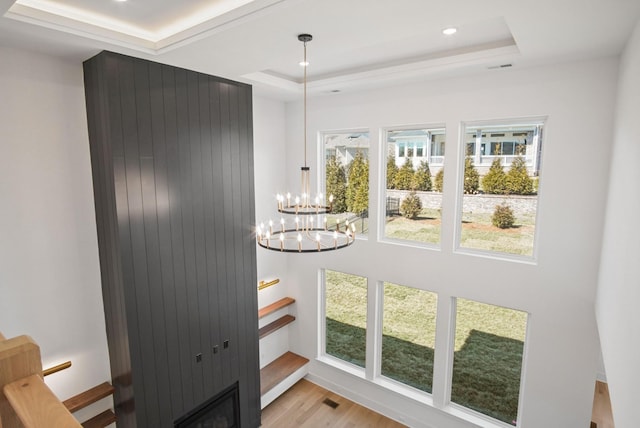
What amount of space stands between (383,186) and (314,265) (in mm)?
1686

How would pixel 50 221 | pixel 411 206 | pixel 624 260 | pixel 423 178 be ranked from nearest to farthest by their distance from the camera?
pixel 624 260, pixel 50 221, pixel 423 178, pixel 411 206

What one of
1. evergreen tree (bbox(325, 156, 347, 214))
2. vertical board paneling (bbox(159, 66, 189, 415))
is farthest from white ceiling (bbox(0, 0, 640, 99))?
evergreen tree (bbox(325, 156, 347, 214))

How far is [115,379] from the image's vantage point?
3744 mm

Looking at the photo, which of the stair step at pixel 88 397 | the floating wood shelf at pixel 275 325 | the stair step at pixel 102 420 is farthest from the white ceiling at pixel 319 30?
the floating wood shelf at pixel 275 325

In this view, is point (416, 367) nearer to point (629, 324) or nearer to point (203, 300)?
point (203, 300)

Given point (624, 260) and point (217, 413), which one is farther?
point (217, 413)

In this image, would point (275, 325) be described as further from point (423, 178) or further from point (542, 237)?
point (542, 237)

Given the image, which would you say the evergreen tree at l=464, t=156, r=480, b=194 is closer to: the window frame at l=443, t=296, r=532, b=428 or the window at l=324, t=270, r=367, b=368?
the window frame at l=443, t=296, r=532, b=428

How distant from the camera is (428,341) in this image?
500 centimetres

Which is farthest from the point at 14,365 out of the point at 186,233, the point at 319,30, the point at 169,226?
the point at 186,233

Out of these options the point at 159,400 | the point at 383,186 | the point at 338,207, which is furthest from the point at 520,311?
the point at 159,400

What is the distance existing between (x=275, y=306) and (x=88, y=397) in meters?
2.74

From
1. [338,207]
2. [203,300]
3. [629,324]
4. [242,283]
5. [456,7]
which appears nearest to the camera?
[629,324]

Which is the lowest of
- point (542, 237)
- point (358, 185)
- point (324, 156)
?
point (542, 237)
